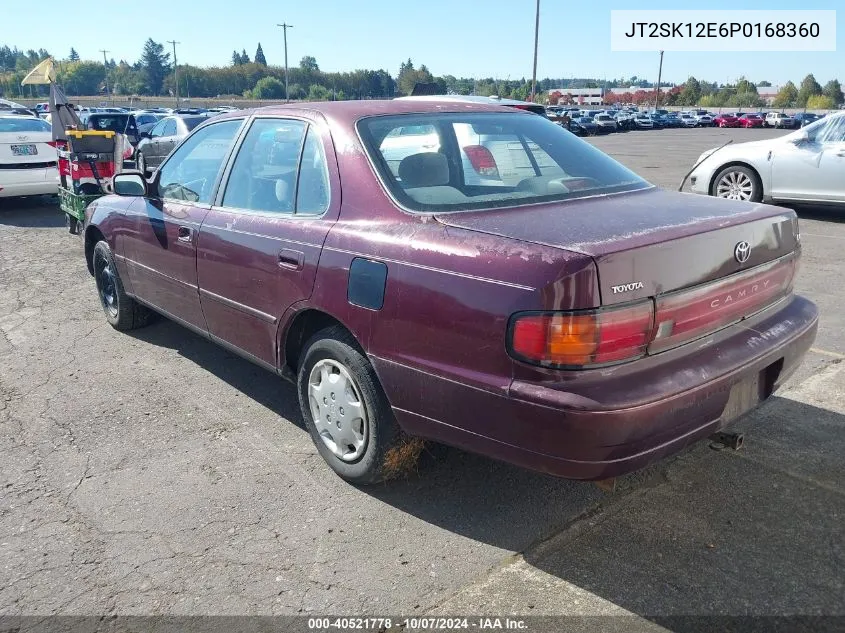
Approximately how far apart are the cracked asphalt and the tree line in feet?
320

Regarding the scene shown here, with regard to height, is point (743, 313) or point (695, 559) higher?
point (743, 313)

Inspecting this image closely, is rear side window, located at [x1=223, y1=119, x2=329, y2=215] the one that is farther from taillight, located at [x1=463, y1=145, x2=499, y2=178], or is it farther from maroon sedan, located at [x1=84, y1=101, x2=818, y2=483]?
taillight, located at [x1=463, y1=145, x2=499, y2=178]

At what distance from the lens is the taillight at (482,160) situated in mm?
3424

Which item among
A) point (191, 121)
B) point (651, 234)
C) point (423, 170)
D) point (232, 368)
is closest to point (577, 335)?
point (651, 234)

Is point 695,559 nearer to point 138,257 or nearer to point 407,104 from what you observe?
point 407,104

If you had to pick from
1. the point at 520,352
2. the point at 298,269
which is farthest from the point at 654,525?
the point at 298,269

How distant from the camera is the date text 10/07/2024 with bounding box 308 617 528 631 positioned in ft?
7.77

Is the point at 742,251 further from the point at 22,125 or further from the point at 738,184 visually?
the point at 22,125

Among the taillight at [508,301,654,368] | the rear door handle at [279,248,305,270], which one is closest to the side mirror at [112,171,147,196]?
the rear door handle at [279,248,305,270]

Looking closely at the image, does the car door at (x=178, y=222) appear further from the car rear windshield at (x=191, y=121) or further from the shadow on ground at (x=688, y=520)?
the car rear windshield at (x=191, y=121)

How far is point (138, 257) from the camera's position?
472 cm

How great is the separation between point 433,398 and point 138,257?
292cm

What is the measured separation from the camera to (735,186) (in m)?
10.7

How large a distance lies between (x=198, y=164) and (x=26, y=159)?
333 inches
